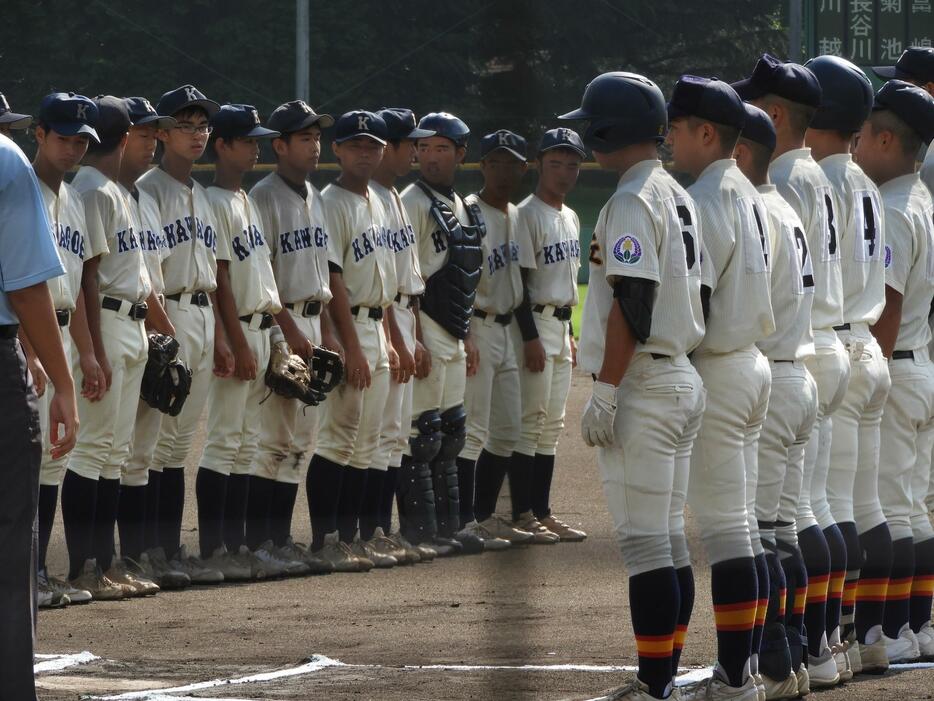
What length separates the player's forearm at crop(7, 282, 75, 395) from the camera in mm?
3469

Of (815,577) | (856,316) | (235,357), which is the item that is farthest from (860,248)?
(235,357)

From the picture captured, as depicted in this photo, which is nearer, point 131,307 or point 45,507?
point 45,507

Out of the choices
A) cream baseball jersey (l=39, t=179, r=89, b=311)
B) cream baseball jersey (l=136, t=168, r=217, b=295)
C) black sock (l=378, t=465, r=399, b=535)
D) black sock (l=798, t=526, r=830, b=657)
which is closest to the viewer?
black sock (l=798, t=526, r=830, b=657)

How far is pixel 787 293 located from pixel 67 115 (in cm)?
257

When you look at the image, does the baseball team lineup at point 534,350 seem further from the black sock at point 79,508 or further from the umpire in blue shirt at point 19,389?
the umpire in blue shirt at point 19,389

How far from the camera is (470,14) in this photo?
16266 millimetres

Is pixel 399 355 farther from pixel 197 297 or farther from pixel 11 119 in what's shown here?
pixel 11 119

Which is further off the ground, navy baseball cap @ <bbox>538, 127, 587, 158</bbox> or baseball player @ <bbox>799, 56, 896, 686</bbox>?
navy baseball cap @ <bbox>538, 127, 587, 158</bbox>

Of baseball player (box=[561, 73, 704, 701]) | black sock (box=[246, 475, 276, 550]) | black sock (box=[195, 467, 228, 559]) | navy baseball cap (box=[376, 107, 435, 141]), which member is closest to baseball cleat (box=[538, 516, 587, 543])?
black sock (box=[246, 475, 276, 550])

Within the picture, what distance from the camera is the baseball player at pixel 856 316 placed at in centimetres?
479

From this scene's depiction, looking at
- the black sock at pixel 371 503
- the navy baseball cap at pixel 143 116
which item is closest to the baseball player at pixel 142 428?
the navy baseball cap at pixel 143 116

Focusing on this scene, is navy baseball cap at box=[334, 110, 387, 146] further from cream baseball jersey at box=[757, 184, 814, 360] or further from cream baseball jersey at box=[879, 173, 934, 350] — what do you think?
cream baseball jersey at box=[757, 184, 814, 360]

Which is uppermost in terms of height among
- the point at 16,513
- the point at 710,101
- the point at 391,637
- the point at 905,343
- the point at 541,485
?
the point at 710,101

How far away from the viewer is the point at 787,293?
172 inches
